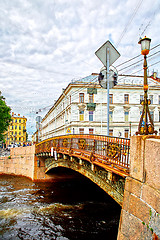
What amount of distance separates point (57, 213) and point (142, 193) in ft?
27.5

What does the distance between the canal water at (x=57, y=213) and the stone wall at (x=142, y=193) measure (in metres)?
4.83

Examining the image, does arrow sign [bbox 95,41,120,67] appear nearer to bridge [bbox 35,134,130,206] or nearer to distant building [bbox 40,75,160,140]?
bridge [bbox 35,134,130,206]

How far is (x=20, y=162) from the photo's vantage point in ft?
72.5

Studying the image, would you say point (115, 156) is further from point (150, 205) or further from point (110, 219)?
point (110, 219)

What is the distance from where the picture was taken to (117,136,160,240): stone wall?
3031 millimetres

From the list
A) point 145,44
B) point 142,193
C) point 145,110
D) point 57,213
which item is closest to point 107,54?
point 145,44

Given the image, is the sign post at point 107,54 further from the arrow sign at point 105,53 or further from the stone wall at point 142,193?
the stone wall at point 142,193

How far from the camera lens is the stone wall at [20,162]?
771 inches

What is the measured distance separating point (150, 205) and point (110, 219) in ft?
23.7

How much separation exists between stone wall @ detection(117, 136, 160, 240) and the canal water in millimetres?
4832

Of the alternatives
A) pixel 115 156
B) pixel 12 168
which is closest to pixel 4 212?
pixel 115 156

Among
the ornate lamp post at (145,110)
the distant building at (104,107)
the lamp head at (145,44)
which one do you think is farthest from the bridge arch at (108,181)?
the distant building at (104,107)

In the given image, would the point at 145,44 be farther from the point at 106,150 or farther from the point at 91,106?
the point at 91,106

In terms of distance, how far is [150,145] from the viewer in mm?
3266
